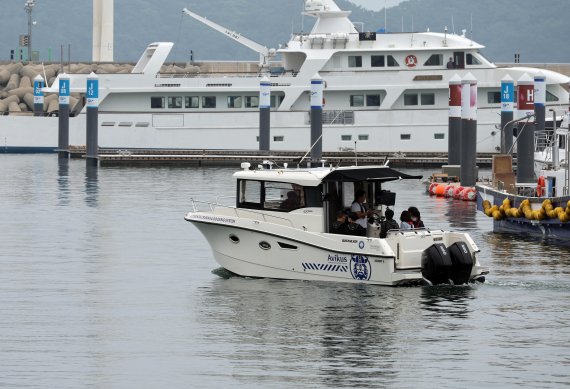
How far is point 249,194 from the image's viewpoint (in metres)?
31.3

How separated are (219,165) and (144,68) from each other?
7.36m

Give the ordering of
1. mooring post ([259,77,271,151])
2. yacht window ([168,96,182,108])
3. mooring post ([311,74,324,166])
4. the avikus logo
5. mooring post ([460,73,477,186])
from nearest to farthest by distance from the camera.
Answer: the avikus logo < mooring post ([460,73,477,186]) < mooring post ([311,74,324,166]) < mooring post ([259,77,271,151]) < yacht window ([168,96,182,108])

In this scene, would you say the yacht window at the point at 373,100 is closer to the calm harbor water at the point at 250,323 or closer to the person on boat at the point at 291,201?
the calm harbor water at the point at 250,323

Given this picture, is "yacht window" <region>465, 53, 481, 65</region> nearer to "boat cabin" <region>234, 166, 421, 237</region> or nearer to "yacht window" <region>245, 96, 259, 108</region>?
"yacht window" <region>245, 96, 259, 108</region>

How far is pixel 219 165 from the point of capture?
237 ft

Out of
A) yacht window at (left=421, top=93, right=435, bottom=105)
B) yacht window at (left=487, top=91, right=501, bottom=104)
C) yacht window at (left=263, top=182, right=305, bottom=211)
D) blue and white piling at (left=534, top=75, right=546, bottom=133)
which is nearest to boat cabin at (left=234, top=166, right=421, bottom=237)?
yacht window at (left=263, top=182, right=305, bottom=211)

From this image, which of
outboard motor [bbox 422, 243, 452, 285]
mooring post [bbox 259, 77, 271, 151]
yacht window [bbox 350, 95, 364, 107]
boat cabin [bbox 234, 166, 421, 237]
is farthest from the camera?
yacht window [bbox 350, 95, 364, 107]

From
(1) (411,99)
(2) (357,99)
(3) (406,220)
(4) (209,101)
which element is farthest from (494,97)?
(3) (406,220)

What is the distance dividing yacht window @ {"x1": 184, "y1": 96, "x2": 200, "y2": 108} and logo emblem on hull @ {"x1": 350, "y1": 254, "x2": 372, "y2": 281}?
4627 centimetres

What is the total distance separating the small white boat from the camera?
1144 inches

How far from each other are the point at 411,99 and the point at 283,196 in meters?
42.8

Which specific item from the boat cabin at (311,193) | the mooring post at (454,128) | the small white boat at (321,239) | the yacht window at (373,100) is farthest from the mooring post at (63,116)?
the boat cabin at (311,193)

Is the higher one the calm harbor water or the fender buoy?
A: the fender buoy

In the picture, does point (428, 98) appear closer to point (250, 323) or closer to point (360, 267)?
point (360, 267)
